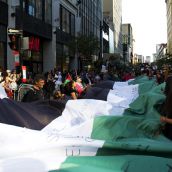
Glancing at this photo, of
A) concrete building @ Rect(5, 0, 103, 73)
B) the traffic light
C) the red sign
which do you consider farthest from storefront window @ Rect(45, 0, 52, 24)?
the traffic light

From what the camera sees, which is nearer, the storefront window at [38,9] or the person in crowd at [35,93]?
the person in crowd at [35,93]

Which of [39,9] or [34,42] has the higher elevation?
[39,9]

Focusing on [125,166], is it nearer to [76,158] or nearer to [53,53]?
[76,158]

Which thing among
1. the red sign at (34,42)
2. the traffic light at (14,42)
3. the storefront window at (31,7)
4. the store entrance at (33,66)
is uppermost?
the storefront window at (31,7)

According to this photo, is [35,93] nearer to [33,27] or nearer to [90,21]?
[33,27]

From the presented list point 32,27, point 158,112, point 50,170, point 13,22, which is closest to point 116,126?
point 158,112

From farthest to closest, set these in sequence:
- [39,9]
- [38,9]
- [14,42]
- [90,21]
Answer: [90,21]
[39,9]
[38,9]
[14,42]

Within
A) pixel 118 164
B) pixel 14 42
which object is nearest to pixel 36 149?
pixel 118 164

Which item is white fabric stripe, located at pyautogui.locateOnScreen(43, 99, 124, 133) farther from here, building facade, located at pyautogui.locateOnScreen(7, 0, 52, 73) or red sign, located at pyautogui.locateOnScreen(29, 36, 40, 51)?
red sign, located at pyautogui.locateOnScreen(29, 36, 40, 51)

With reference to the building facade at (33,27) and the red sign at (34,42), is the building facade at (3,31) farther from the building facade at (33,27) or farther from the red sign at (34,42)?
the red sign at (34,42)

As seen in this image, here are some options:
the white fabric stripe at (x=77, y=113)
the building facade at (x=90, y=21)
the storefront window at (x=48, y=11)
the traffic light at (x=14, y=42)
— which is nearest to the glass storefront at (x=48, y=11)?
the storefront window at (x=48, y=11)

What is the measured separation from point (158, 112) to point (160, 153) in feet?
8.39

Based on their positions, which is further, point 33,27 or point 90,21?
point 90,21

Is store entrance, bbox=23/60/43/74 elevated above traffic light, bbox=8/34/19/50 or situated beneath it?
situated beneath
